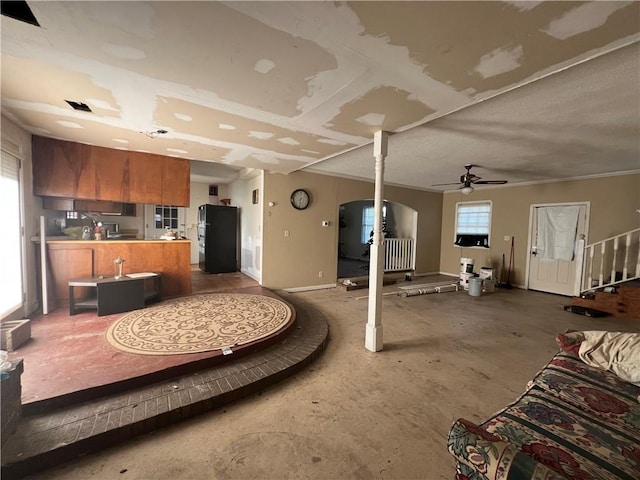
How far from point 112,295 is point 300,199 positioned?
3.46 meters

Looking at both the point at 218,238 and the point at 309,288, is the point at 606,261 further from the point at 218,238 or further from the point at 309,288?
the point at 218,238

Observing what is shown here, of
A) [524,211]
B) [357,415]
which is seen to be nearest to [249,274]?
[357,415]

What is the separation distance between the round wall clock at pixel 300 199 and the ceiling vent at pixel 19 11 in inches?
160

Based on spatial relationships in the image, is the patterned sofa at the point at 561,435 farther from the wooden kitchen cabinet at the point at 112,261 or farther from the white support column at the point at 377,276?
the wooden kitchen cabinet at the point at 112,261

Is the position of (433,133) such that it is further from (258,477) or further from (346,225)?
(346,225)

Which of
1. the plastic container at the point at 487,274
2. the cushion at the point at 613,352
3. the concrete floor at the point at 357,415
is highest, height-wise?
the cushion at the point at 613,352

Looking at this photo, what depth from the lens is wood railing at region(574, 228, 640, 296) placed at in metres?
4.70

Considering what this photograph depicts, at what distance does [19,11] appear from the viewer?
52.8 inches

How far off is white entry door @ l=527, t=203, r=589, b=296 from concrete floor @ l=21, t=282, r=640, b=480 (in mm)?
2061

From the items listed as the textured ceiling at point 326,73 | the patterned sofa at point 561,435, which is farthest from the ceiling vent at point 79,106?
the patterned sofa at point 561,435

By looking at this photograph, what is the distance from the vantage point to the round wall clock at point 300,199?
5363 millimetres

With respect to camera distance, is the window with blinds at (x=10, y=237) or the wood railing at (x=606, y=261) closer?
the window with blinds at (x=10, y=237)

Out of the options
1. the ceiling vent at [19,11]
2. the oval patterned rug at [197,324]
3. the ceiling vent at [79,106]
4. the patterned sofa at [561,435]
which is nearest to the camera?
the patterned sofa at [561,435]

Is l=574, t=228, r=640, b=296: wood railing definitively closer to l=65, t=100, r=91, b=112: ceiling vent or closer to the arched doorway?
the arched doorway
